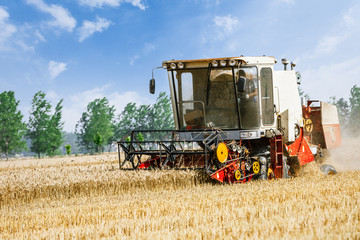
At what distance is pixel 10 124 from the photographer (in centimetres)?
4462

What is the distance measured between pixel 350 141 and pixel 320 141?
2.59 metres

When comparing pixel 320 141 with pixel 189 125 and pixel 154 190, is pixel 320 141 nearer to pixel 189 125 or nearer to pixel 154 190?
pixel 189 125

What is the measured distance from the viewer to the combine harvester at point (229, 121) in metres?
7.58

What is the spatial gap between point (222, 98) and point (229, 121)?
51cm

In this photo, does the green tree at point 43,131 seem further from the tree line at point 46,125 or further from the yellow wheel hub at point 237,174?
the yellow wheel hub at point 237,174

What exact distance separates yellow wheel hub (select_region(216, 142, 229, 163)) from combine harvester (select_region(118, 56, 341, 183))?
2 centimetres

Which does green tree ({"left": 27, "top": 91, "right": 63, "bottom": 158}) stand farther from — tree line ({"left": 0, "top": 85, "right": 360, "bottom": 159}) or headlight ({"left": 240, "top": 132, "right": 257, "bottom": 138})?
headlight ({"left": 240, "top": 132, "right": 257, "bottom": 138})

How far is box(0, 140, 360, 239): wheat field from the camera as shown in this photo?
3596mm

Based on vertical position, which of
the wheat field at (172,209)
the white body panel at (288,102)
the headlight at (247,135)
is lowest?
the wheat field at (172,209)

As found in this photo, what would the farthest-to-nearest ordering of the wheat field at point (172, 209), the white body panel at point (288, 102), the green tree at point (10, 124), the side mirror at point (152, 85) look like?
the green tree at point (10, 124) < the white body panel at point (288, 102) < the side mirror at point (152, 85) < the wheat field at point (172, 209)

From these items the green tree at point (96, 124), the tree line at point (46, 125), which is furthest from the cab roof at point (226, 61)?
the green tree at point (96, 124)

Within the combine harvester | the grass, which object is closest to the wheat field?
the grass

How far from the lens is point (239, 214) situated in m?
4.28

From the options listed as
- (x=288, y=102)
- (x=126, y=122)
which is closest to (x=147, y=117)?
(x=126, y=122)
